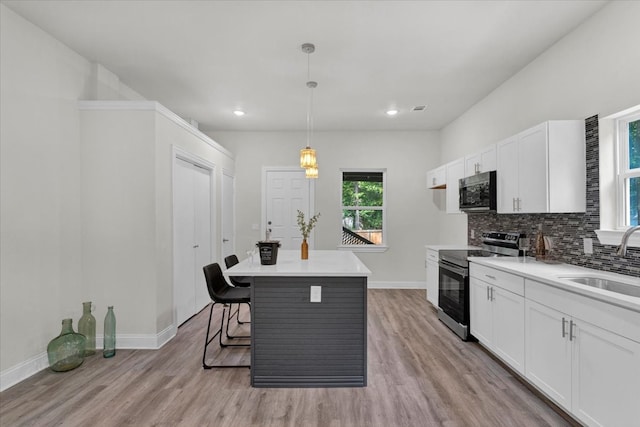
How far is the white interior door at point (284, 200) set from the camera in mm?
5775

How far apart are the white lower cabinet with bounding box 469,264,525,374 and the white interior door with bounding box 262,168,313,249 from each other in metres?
3.18

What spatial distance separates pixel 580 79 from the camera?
2.59m

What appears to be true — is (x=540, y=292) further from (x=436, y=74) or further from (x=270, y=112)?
(x=270, y=112)

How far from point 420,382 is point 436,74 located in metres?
3.06

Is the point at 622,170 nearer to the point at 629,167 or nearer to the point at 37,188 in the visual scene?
the point at 629,167

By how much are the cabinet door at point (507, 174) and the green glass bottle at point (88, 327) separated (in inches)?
161

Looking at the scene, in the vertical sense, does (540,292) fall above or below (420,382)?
above

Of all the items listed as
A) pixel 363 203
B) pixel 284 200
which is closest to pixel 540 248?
pixel 363 203

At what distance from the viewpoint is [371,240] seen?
591 cm

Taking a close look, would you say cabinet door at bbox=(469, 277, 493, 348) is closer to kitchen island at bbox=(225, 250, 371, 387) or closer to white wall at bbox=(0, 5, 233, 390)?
kitchen island at bbox=(225, 250, 371, 387)

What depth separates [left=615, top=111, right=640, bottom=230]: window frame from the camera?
2314 mm

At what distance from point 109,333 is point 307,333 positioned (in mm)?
1937

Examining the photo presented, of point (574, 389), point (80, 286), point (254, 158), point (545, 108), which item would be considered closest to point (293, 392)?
point (574, 389)

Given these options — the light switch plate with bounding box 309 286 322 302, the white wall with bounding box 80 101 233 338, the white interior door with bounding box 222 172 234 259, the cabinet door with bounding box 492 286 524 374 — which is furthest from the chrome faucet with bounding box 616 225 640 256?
the white interior door with bounding box 222 172 234 259
